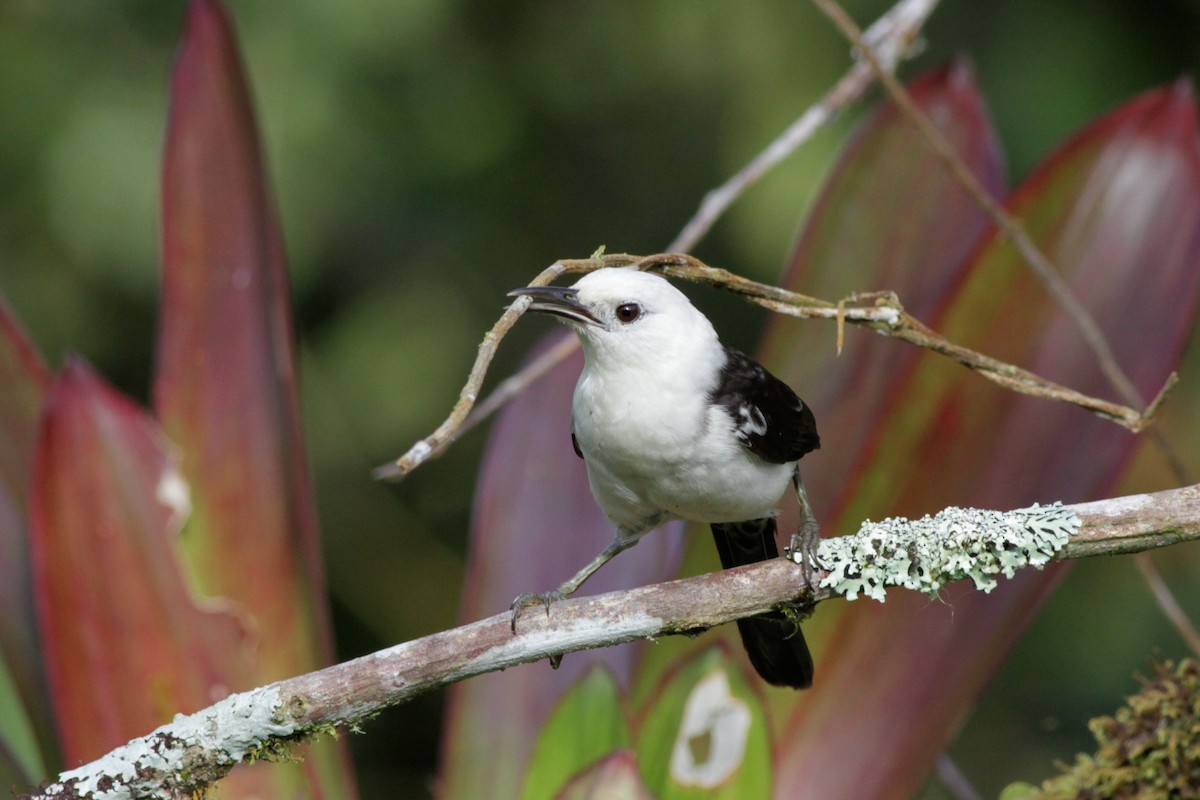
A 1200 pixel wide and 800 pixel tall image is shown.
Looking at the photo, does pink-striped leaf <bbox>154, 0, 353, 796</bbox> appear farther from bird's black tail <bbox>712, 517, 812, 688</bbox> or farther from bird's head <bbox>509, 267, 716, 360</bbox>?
bird's black tail <bbox>712, 517, 812, 688</bbox>

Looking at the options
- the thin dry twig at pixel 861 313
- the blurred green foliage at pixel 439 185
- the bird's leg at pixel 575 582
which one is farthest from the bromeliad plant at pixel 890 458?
the blurred green foliage at pixel 439 185

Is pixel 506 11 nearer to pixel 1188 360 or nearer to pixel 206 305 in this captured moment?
pixel 206 305

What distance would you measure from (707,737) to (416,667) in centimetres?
69

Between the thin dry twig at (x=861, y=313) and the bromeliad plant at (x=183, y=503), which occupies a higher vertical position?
the bromeliad plant at (x=183, y=503)

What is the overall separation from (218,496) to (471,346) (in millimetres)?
2097

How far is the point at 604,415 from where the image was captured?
7.57ft

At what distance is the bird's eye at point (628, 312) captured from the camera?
2.32 meters

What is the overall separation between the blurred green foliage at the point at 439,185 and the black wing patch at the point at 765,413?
1782 mm

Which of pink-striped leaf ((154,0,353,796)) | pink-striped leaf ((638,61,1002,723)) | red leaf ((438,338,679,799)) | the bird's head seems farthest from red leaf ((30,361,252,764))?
pink-striped leaf ((638,61,1002,723))

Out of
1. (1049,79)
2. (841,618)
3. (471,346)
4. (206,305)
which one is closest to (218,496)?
(206,305)

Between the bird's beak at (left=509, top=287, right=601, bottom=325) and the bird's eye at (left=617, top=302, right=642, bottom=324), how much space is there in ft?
0.17

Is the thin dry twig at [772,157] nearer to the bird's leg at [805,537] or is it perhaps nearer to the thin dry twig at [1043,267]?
the thin dry twig at [1043,267]

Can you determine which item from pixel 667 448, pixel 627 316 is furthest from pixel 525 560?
pixel 627 316

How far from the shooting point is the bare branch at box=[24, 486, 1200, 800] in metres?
1.72
